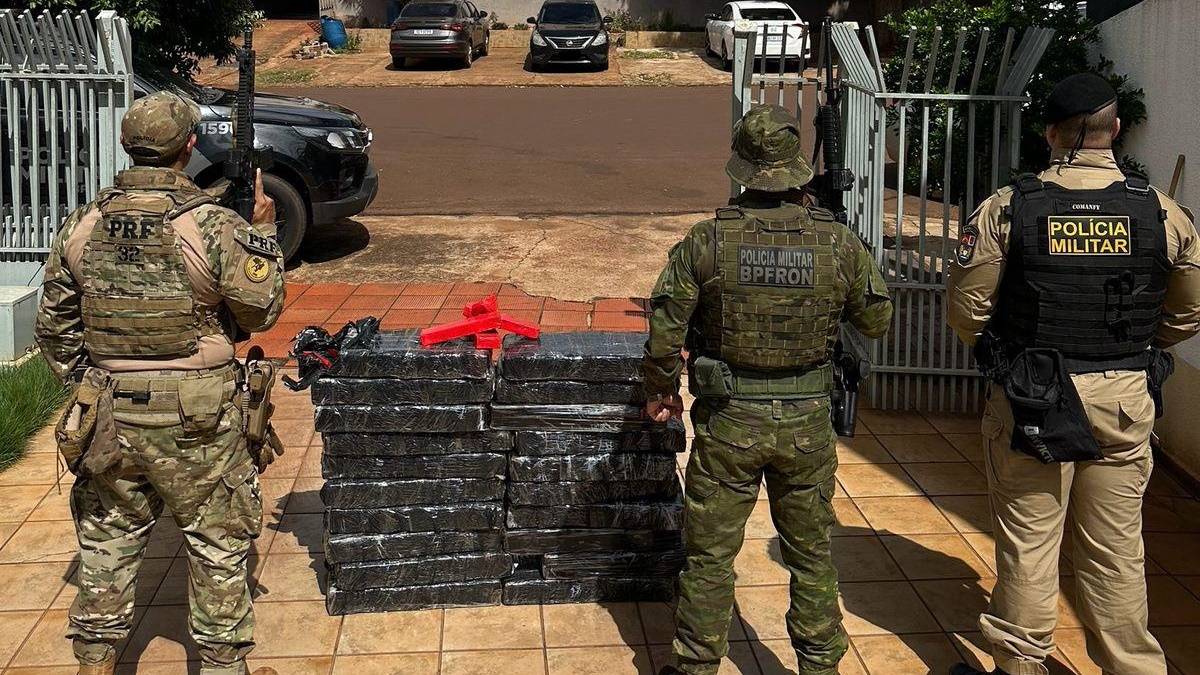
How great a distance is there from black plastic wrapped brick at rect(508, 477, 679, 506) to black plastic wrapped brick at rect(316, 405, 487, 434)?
283 mm

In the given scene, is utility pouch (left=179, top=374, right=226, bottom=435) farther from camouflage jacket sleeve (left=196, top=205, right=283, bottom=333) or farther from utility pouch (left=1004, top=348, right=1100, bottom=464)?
utility pouch (left=1004, top=348, right=1100, bottom=464)

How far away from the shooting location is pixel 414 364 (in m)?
4.04

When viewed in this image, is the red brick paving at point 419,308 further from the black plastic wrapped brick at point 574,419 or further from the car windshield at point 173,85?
the black plastic wrapped brick at point 574,419

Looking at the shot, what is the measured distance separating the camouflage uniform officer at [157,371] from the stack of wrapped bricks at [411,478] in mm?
495

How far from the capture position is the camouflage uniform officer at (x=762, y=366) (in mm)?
3398

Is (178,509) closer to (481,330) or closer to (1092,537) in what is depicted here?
(481,330)

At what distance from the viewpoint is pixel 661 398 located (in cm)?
363

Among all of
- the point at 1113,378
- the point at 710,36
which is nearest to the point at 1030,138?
the point at 1113,378

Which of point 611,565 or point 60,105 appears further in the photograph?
point 60,105

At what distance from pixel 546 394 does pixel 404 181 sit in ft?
27.9

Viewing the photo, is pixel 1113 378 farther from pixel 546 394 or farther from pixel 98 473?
pixel 98 473

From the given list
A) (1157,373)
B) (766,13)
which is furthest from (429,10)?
(1157,373)

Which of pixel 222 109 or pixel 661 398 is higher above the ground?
pixel 222 109

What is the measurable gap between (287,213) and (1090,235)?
21.1 ft
